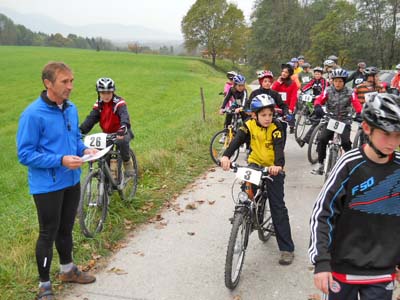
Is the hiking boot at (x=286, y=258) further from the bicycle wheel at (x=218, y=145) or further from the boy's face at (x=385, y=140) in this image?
the bicycle wheel at (x=218, y=145)

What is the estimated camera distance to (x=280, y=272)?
4340 mm

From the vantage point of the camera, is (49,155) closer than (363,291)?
No

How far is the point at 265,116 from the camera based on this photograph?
4.28m

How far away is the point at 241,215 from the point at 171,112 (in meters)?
18.0

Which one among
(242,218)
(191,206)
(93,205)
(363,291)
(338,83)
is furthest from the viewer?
(338,83)

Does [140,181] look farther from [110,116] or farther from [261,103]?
[261,103]

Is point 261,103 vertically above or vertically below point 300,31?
below

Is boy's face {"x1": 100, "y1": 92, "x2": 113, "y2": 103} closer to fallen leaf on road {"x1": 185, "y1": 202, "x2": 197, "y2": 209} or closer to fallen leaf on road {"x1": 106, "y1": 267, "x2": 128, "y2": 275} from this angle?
fallen leaf on road {"x1": 185, "y1": 202, "x2": 197, "y2": 209}

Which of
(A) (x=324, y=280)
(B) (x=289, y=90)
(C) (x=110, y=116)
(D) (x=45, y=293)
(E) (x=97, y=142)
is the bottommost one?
(D) (x=45, y=293)

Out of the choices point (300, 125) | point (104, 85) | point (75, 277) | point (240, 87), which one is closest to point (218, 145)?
point (240, 87)

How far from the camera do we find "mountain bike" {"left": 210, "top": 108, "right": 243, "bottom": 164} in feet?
28.3

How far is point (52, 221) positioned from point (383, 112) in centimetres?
293

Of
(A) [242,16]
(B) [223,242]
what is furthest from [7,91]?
(A) [242,16]

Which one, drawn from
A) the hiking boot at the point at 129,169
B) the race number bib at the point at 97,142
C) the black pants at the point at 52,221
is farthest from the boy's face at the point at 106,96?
the black pants at the point at 52,221
